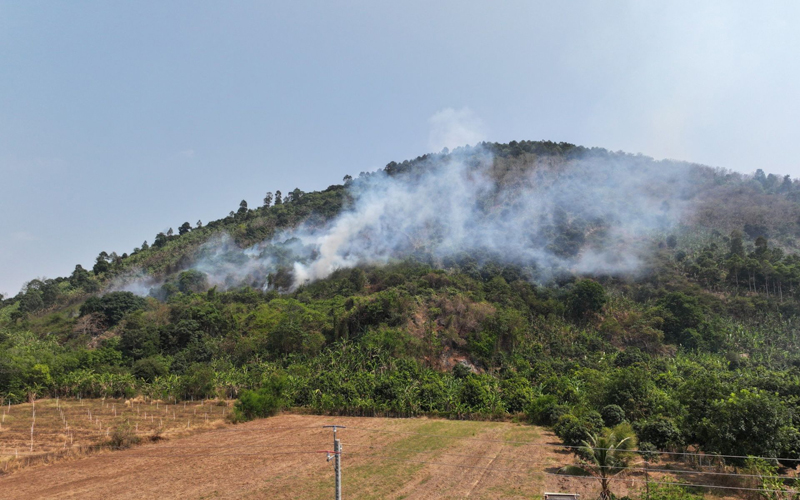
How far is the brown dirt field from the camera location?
20.6 metres

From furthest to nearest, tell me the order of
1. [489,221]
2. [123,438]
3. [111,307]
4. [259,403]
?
[489,221], [111,307], [259,403], [123,438]

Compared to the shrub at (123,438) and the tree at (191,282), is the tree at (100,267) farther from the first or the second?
the shrub at (123,438)

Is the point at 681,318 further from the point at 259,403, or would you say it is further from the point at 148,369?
the point at 148,369

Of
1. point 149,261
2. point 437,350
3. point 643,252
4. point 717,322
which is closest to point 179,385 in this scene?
point 437,350

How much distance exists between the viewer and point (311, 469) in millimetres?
24703

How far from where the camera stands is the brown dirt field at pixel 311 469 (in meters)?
20.6

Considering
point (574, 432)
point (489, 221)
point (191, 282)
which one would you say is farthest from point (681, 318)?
point (191, 282)

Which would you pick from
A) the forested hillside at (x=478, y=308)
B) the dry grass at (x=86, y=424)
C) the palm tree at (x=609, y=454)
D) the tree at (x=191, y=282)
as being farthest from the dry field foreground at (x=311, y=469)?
the tree at (x=191, y=282)

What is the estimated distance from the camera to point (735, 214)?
127 meters

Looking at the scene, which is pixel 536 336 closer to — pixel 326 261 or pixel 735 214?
pixel 326 261

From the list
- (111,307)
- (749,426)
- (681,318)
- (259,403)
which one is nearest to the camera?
(749,426)

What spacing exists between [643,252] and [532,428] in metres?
82.7

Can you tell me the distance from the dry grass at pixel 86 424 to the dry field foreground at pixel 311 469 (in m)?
0.97

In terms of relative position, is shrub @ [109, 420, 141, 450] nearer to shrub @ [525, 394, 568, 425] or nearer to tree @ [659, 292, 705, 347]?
shrub @ [525, 394, 568, 425]
